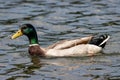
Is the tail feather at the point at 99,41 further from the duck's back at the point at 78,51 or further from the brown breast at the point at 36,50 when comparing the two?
the brown breast at the point at 36,50

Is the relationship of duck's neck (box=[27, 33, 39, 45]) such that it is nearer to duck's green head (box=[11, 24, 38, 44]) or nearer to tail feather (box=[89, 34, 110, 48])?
duck's green head (box=[11, 24, 38, 44])

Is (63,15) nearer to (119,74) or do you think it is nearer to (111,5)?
(111,5)

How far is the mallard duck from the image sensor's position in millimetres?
15742

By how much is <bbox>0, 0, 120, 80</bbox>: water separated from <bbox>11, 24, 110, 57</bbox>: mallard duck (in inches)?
10.0

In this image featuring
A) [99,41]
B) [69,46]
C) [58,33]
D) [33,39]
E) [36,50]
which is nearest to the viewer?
[69,46]

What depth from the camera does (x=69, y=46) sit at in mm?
15805

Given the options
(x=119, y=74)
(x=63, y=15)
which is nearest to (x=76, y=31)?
(x=63, y=15)

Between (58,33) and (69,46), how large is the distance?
8.72 feet

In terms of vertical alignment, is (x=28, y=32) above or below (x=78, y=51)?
above

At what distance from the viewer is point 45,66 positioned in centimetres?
1455

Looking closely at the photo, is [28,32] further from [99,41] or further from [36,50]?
[99,41]

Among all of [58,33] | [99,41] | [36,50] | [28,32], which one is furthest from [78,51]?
[58,33]

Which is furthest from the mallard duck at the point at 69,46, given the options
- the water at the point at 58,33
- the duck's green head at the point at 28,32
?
the water at the point at 58,33

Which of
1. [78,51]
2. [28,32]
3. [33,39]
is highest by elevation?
[28,32]
